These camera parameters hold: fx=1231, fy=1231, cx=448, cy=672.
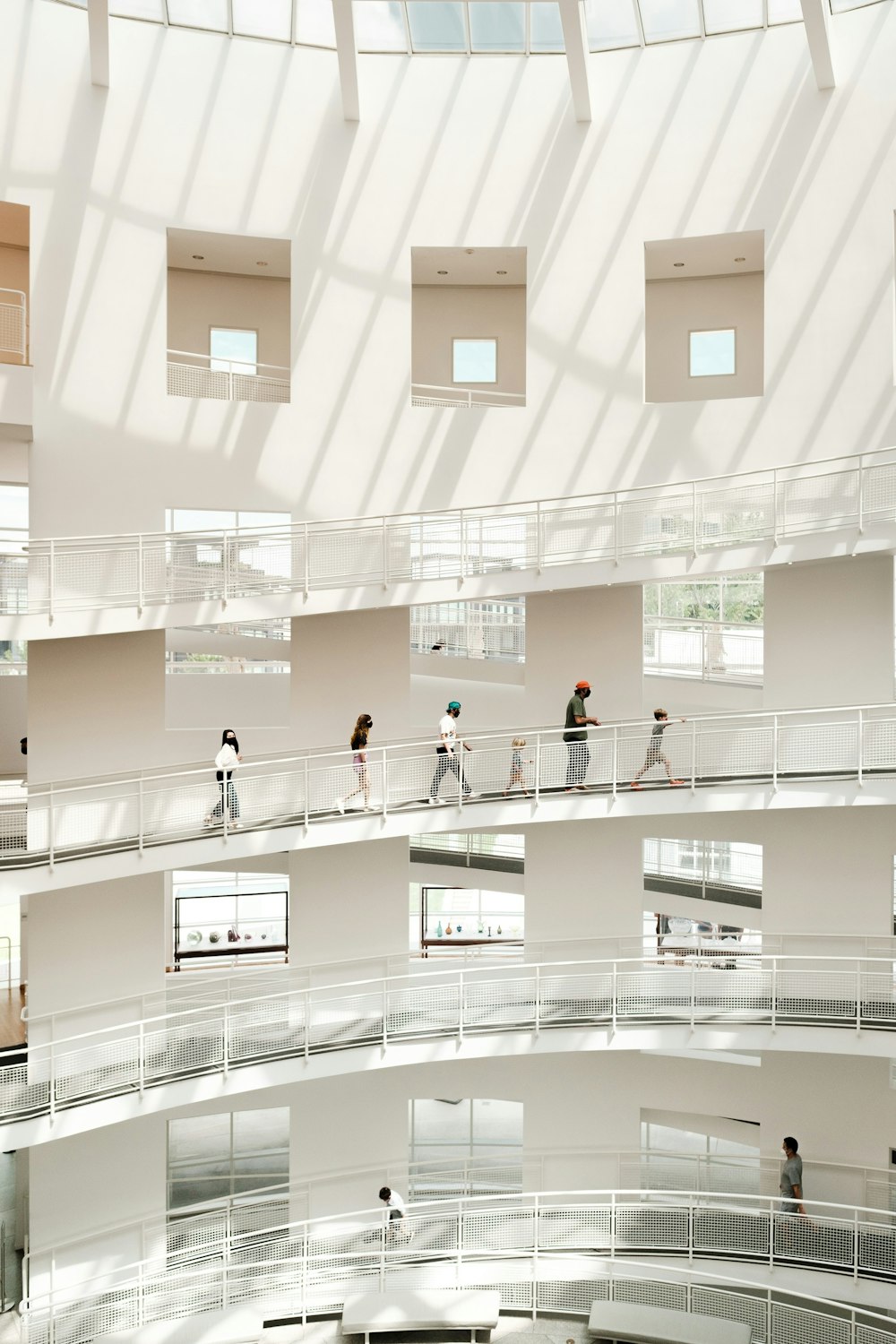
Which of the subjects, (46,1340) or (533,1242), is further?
(533,1242)

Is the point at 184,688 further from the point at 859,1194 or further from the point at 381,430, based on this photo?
the point at 859,1194

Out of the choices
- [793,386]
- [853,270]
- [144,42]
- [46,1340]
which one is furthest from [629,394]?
[46,1340]

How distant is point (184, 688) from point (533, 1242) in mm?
8620

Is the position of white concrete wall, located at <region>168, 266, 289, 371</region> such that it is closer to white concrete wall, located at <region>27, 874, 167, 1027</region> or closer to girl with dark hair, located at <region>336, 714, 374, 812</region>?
girl with dark hair, located at <region>336, 714, 374, 812</region>

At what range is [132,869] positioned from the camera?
14.5 meters

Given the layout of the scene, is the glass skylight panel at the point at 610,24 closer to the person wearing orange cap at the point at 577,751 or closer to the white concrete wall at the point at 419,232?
the white concrete wall at the point at 419,232

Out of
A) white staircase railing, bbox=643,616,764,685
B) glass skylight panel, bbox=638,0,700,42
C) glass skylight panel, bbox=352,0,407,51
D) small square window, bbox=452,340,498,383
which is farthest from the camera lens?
white staircase railing, bbox=643,616,764,685

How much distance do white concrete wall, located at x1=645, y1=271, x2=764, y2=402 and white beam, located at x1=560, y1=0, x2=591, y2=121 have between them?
2841 mm

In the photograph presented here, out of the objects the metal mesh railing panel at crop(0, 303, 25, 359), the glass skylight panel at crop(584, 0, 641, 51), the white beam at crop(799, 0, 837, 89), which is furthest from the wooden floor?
the white beam at crop(799, 0, 837, 89)

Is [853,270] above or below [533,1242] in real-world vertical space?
above

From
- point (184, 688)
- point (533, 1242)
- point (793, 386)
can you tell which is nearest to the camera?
point (533, 1242)

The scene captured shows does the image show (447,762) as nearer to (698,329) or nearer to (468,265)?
(468,265)

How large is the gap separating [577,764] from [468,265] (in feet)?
24.9

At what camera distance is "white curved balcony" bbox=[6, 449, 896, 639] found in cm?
1488
